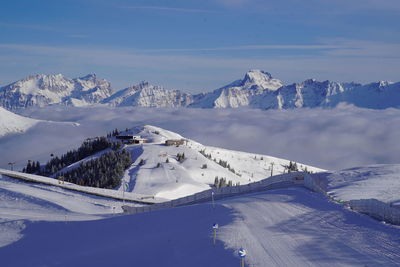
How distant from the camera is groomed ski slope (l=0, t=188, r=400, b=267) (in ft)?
64.0

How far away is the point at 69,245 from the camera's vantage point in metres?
28.3

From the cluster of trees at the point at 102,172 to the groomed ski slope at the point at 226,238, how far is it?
5680cm

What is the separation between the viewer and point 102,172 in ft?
318

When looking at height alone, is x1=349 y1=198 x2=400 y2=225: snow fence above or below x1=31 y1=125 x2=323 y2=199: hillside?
above

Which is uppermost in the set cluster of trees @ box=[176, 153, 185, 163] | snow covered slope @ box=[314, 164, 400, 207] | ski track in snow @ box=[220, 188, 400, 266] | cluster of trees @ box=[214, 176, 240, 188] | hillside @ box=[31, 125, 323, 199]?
ski track in snow @ box=[220, 188, 400, 266]

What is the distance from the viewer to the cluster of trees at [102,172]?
90.8 metres

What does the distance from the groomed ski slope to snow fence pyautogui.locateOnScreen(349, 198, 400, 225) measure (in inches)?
45.8

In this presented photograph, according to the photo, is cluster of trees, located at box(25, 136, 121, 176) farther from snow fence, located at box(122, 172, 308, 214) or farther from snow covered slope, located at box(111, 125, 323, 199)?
snow fence, located at box(122, 172, 308, 214)

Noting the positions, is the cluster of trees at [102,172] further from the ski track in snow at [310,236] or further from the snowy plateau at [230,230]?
the ski track in snow at [310,236]

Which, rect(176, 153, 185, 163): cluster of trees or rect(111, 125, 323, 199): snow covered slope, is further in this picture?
rect(176, 153, 185, 163): cluster of trees

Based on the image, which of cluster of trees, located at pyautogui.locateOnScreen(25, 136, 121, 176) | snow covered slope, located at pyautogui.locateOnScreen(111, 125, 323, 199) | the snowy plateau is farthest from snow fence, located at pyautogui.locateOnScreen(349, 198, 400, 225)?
cluster of trees, located at pyautogui.locateOnScreen(25, 136, 121, 176)

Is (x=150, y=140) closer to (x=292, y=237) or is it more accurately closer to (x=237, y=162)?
(x=237, y=162)

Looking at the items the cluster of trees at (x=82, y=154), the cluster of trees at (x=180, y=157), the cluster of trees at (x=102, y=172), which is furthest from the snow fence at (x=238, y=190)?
the cluster of trees at (x=82, y=154)

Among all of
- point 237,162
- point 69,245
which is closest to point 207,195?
point 69,245
